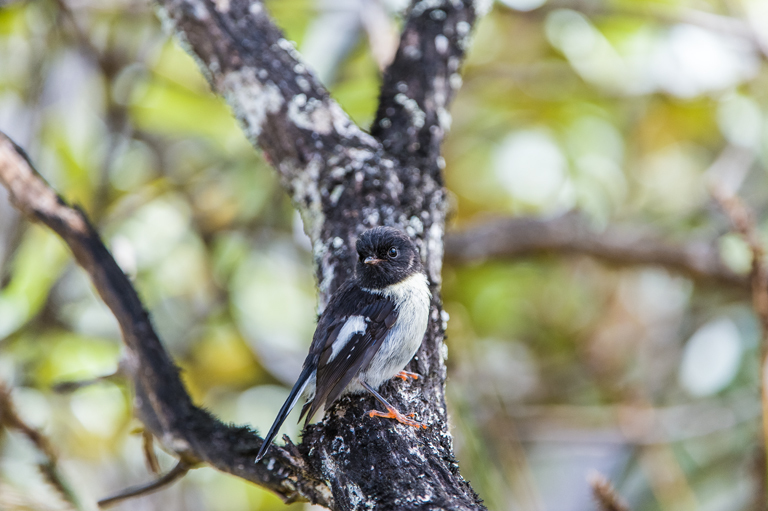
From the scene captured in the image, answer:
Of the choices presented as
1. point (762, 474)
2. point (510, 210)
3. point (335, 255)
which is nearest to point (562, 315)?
point (510, 210)

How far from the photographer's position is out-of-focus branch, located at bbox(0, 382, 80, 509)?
215 centimetres

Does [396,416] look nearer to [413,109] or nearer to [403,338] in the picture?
[403,338]

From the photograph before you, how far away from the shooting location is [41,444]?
7.35 feet

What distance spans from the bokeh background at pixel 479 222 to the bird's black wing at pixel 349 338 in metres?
2.06

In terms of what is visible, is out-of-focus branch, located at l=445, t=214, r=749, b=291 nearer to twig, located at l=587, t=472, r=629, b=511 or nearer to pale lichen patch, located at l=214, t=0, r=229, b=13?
pale lichen patch, located at l=214, t=0, r=229, b=13

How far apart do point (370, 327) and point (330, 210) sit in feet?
1.53

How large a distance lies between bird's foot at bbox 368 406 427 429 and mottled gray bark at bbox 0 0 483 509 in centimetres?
3

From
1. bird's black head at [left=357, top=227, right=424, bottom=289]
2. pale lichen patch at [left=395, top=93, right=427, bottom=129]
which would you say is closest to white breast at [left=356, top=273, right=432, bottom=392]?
bird's black head at [left=357, top=227, right=424, bottom=289]

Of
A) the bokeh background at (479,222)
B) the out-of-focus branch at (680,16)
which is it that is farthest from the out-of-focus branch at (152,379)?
the out-of-focus branch at (680,16)

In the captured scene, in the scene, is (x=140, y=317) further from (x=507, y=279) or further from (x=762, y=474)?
(x=507, y=279)

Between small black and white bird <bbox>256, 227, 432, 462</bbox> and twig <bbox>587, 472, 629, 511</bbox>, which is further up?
small black and white bird <bbox>256, 227, 432, 462</bbox>

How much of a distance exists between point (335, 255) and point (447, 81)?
954 millimetres

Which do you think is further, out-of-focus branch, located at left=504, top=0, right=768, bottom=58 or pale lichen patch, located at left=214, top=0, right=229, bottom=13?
out-of-focus branch, located at left=504, top=0, right=768, bottom=58

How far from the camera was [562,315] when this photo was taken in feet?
19.5
